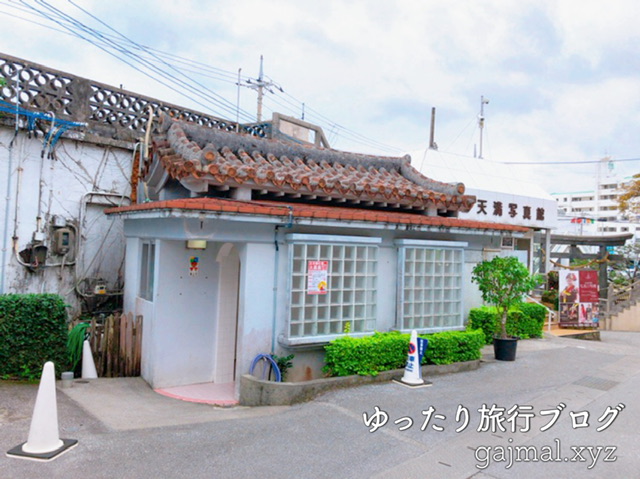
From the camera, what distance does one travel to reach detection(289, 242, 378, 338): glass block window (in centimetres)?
782

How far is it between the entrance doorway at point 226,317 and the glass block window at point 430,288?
10.4ft

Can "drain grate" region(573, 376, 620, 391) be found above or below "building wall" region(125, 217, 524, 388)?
below

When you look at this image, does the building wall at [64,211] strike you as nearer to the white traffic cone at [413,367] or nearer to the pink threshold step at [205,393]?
the pink threshold step at [205,393]

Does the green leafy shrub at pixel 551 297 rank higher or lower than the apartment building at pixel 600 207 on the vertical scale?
lower

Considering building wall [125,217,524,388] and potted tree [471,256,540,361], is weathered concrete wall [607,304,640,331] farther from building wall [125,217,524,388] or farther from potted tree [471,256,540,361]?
building wall [125,217,524,388]

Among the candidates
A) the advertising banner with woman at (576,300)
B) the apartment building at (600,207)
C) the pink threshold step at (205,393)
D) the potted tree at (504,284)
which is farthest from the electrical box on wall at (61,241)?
the apartment building at (600,207)

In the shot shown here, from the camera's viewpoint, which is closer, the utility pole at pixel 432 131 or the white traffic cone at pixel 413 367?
the white traffic cone at pixel 413 367

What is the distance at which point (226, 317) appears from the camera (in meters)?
9.10

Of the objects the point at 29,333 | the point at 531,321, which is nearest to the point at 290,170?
the point at 29,333

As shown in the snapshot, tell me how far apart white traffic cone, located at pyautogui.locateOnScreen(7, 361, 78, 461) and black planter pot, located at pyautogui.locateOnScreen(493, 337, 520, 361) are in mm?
8093

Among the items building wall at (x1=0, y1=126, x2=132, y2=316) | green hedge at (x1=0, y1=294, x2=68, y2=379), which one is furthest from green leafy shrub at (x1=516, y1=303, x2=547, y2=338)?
green hedge at (x1=0, y1=294, x2=68, y2=379)

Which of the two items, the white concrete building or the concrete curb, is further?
the white concrete building

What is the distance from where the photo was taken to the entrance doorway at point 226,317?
352 inches

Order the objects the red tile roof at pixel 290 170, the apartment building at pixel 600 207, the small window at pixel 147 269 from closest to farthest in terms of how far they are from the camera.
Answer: the red tile roof at pixel 290 170
the small window at pixel 147 269
the apartment building at pixel 600 207
